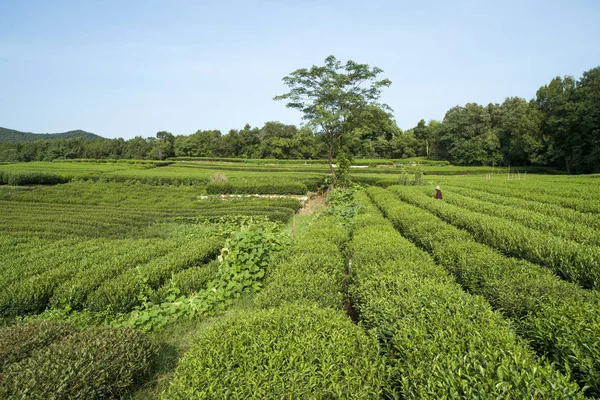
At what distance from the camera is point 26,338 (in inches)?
170

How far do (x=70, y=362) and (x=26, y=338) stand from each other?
142 centimetres

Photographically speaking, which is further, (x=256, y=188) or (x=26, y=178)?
(x=26, y=178)

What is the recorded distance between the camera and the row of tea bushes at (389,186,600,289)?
5.01m

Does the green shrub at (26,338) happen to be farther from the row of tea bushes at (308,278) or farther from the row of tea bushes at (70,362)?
the row of tea bushes at (308,278)

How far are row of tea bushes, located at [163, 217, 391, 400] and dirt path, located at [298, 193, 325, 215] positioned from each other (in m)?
16.0

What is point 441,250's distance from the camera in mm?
6160

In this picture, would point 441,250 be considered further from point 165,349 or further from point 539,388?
point 165,349

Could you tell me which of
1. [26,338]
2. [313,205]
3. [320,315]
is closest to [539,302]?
[320,315]

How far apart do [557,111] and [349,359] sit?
158 feet

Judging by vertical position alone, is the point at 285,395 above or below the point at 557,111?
below

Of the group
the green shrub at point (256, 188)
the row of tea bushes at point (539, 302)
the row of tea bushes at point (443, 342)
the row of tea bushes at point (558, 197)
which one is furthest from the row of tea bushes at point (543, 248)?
the green shrub at point (256, 188)

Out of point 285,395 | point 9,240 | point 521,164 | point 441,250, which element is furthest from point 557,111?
point 9,240

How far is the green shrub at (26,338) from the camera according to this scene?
4.02 metres

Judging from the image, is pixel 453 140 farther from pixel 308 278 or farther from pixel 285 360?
pixel 285 360
